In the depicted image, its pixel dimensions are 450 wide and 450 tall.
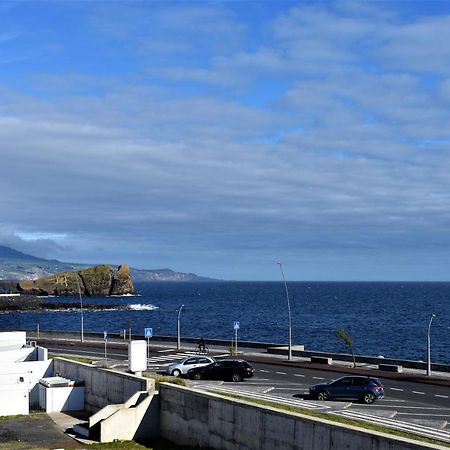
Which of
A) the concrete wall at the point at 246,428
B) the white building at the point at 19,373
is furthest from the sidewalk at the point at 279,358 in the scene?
the concrete wall at the point at 246,428

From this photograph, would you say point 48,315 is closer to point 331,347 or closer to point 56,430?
point 331,347

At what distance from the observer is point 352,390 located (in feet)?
128

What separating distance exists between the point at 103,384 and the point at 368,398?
1588 centimetres

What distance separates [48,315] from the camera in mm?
185625

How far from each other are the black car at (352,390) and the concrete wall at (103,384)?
30.3 feet

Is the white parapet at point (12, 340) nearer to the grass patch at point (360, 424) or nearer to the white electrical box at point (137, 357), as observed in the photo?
the white electrical box at point (137, 357)

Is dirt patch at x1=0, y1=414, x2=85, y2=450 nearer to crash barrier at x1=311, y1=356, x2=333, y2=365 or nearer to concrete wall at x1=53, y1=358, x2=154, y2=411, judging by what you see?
concrete wall at x1=53, y1=358, x2=154, y2=411

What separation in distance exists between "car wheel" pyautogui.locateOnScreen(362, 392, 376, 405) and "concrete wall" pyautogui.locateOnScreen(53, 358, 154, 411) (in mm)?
11368

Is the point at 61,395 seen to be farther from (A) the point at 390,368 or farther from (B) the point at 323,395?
(A) the point at 390,368

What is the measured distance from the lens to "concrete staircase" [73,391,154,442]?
36.0 m

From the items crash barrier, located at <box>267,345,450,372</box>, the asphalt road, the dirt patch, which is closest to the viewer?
the asphalt road

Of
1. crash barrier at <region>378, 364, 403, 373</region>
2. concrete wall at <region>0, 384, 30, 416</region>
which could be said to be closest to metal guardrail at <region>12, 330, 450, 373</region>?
crash barrier at <region>378, 364, 403, 373</region>

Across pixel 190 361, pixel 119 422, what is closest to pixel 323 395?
pixel 119 422

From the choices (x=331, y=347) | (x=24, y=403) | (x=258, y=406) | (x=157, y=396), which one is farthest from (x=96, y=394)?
(x=331, y=347)
